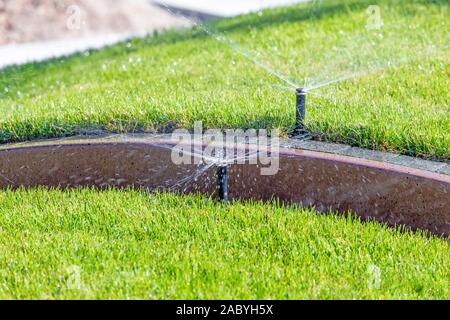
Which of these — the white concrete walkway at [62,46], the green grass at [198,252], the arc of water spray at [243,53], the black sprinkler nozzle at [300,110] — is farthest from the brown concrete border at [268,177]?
the white concrete walkway at [62,46]

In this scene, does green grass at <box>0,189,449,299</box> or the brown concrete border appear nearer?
green grass at <box>0,189,449,299</box>

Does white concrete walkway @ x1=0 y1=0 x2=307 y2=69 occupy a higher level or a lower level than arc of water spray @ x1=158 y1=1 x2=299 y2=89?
lower

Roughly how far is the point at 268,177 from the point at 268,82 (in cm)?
160

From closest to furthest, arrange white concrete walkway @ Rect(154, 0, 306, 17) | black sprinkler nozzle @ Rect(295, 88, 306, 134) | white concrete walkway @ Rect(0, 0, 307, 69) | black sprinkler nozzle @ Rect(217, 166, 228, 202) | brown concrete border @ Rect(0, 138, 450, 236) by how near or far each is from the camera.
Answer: brown concrete border @ Rect(0, 138, 450, 236) < black sprinkler nozzle @ Rect(217, 166, 228, 202) < black sprinkler nozzle @ Rect(295, 88, 306, 134) < white concrete walkway @ Rect(0, 0, 307, 69) < white concrete walkway @ Rect(154, 0, 306, 17)

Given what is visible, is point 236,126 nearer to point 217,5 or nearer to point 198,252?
point 198,252

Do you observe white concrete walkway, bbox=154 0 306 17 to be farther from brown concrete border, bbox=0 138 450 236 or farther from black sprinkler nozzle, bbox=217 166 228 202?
black sprinkler nozzle, bbox=217 166 228 202

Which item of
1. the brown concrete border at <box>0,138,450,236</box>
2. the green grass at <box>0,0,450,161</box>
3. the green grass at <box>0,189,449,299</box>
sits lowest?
the green grass at <box>0,189,449,299</box>

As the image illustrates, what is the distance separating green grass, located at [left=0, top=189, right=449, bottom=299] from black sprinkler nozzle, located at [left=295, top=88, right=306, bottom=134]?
1.76ft

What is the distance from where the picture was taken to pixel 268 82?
6227 mm

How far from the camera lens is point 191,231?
429 centimetres

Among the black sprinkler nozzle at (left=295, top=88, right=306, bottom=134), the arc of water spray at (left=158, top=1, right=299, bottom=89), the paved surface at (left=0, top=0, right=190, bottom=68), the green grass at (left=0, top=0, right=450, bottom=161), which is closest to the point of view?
the black sprinkler nozzle at (left=295, top=88, right=306, bottom=134)

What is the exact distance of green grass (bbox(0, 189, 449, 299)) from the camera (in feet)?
12.0

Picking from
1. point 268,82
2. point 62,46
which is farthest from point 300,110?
point 62,46

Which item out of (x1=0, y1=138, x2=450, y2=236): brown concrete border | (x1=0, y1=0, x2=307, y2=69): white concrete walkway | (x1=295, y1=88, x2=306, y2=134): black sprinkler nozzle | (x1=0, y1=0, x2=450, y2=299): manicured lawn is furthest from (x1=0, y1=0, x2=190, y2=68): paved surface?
(x1=295, y1=88, x2=306, y2=134): black sprinkler nozzle
